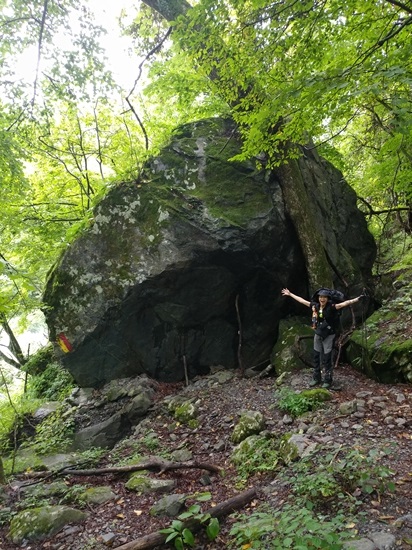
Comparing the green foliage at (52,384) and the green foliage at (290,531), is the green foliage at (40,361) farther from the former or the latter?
the green foliage at (290,531)

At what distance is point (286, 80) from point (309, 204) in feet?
12.6

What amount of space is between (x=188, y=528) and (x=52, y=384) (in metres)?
8.71

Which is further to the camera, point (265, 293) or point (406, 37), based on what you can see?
point (265, 293)

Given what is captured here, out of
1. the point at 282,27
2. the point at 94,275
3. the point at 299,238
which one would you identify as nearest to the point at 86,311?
the point at 94,275

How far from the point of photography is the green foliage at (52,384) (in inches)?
406

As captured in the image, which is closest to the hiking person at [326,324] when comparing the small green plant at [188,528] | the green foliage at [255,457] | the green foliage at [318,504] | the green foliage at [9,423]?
the green foliage at [255,457]

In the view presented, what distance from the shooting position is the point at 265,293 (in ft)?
30.9

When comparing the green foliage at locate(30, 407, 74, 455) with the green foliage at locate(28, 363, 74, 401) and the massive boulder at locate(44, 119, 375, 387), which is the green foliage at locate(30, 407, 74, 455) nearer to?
the massive boulder at locate(44, 119, 375, 387)

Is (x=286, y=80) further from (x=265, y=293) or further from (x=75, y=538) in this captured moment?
(x=75, y=538)

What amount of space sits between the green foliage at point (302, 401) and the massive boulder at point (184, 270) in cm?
308

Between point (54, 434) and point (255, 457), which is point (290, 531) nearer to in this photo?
point (255, 457)

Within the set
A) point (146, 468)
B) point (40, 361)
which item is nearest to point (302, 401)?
point (146, 468)

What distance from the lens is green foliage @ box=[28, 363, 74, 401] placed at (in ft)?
33.8

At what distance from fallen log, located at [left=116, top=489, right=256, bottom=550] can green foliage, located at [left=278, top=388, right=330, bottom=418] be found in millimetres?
1966
